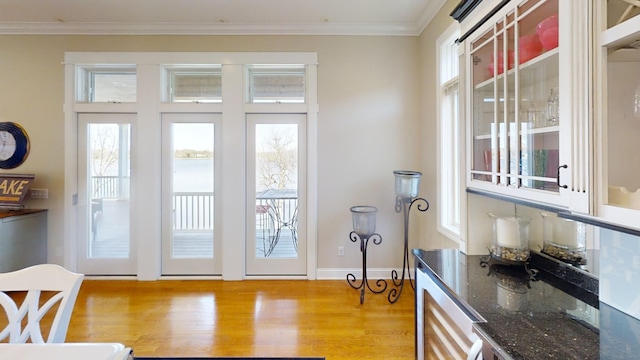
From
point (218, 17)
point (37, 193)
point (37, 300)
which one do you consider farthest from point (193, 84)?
point (37, 300)

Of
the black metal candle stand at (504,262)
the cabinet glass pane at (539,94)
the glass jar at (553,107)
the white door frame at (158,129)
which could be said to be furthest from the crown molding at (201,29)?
the black metal candle stand at (504,262)

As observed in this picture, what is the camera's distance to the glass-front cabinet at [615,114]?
97cm

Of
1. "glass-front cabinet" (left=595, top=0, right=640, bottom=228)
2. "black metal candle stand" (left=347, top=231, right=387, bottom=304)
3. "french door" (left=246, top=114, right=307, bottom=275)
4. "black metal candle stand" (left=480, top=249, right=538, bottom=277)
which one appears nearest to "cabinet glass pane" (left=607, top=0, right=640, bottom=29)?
"glass-front cabinet" (left=595, top=0, right=640, bottom=228)

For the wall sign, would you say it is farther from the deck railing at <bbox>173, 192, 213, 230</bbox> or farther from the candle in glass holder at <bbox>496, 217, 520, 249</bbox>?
the candle in glass holder at <bbox>496, 217, 520, 249</bbox>

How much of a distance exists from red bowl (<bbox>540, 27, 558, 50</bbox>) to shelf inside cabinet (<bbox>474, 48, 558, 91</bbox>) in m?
0.02

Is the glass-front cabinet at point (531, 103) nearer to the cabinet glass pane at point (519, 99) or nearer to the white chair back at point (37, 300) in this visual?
the cabinet glass pane at point (519, 99)

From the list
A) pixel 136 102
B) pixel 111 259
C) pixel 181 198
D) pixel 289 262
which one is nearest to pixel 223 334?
pixel 289 262

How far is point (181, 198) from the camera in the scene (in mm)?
3865

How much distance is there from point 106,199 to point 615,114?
4.73 m

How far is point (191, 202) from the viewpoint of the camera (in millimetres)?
3863

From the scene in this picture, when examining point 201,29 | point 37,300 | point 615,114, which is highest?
point 201,29

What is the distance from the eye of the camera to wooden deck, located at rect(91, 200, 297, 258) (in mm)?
3840

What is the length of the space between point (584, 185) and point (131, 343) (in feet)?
10.3

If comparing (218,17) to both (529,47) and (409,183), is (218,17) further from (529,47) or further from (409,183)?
(529,47)
